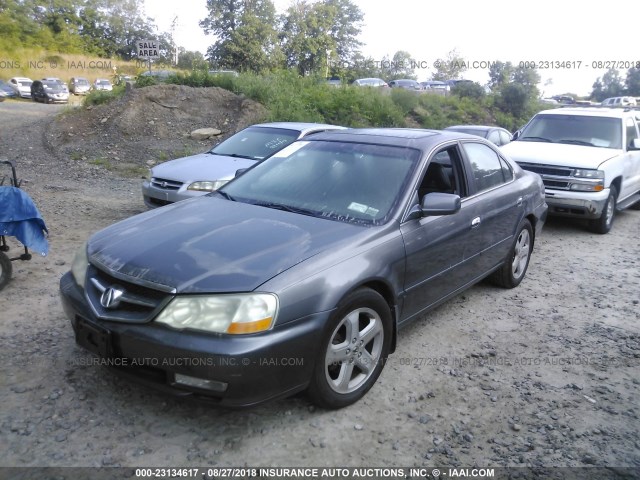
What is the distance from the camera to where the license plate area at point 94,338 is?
2889 mm

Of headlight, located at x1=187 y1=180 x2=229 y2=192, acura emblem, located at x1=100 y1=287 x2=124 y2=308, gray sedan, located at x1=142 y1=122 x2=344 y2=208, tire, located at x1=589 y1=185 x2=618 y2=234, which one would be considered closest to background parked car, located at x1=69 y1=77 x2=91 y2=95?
gray sedan, located at x1=142 y1=122 x2=344 y2=208

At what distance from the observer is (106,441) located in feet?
9.44

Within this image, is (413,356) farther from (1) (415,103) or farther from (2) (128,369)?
(1) (415,103)

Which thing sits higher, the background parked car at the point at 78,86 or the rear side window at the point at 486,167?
the background parked car at the point at 78,86

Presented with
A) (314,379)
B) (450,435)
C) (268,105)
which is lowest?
(450,435)

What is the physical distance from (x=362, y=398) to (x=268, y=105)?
13.6m

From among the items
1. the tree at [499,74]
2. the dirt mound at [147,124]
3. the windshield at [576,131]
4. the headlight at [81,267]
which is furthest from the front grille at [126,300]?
the tree at [499,74]

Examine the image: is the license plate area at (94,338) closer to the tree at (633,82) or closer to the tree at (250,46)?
the tree at (250,46)

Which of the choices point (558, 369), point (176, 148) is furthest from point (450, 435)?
point (176, 148)

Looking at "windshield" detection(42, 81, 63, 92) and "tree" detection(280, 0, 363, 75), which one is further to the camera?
"tree" detection(280, 0, 363, 75)

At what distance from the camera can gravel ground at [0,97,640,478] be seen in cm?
287

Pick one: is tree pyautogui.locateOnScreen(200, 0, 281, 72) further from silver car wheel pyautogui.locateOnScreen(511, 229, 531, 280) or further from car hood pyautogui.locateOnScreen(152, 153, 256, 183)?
silver car wheel pyautogui.locateOnScreen(511, 229, 531, 280)

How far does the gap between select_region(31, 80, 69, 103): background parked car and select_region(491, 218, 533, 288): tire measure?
31.0 metres

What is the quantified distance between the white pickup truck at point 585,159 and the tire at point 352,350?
17.7 feet
